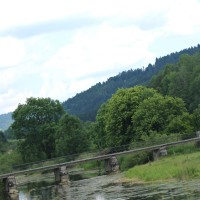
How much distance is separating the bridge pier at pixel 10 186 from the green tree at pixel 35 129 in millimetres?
44831

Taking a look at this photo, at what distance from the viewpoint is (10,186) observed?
64.6 m

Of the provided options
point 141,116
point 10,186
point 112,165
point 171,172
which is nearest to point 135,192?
point 171,172

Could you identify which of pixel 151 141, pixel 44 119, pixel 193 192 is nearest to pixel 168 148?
pixel 151 141

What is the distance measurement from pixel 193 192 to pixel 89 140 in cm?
7578

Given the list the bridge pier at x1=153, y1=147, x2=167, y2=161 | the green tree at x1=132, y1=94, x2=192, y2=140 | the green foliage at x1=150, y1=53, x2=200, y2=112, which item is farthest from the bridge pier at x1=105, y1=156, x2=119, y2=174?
the green foliage at x1=150, y1=53, x2=200, y2=112

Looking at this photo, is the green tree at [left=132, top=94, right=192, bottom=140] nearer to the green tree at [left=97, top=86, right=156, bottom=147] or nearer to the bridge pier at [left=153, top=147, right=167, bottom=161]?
the green tree at [left=97, top=86, right=156, bottom=147]

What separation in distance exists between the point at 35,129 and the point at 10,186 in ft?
161

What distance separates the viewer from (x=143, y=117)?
81.4 m

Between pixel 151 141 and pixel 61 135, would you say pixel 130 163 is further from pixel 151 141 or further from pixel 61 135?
pixel 61 135

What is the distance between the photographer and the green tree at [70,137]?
103m

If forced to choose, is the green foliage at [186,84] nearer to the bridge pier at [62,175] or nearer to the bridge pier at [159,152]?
the bridge pier at [159,152]

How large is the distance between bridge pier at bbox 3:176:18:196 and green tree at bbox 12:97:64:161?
44.8 meters

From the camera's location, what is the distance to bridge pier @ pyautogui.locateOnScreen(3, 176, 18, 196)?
207 feet

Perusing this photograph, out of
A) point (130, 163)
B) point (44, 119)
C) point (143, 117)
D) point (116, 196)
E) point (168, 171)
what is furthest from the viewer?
point (44, 119)
